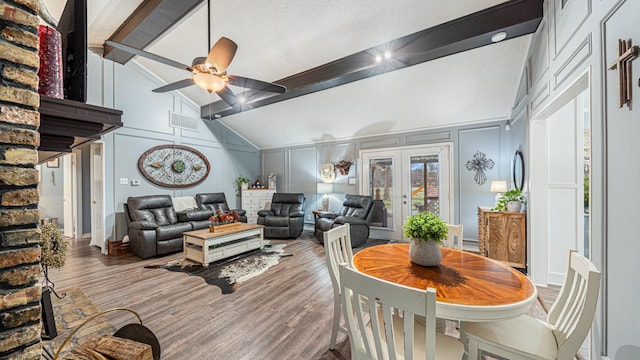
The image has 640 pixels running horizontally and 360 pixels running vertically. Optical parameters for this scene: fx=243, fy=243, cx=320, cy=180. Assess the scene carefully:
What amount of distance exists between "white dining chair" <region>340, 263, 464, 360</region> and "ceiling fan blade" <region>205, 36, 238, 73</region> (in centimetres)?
222

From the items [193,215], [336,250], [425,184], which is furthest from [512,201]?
[193,215]

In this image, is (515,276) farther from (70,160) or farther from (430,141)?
(70,160)

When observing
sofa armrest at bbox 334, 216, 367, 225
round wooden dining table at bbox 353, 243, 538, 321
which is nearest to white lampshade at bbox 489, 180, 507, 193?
sofa armrest at bbox 334, 216, 367, 225

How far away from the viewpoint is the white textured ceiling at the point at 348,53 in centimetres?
271

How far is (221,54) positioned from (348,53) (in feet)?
6.09

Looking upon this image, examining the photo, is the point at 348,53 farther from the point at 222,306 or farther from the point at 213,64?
the point at 222,306

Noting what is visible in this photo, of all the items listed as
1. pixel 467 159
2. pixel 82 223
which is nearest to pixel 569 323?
pixel 467 159

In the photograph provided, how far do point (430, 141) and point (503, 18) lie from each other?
2635mm

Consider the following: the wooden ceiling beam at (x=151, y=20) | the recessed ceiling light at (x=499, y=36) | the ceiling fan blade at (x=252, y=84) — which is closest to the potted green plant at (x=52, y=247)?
the ceiling fan blade at (x=252, y=84)

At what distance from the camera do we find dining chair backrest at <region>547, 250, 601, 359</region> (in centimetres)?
106

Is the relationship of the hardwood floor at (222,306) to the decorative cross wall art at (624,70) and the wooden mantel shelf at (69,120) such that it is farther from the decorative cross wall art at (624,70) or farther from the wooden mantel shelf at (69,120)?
the decorative cross wall art at (624,70)

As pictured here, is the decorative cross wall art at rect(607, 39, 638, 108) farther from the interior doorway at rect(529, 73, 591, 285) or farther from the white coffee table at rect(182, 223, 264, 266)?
the white coffee table at rect(182, 223, 264, 266)

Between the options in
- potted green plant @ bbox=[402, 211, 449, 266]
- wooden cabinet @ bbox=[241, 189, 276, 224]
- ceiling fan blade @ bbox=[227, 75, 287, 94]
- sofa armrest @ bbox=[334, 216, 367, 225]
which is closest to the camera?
potted green plant @ bbox=[402, 211, 449, 266]

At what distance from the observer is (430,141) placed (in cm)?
491
